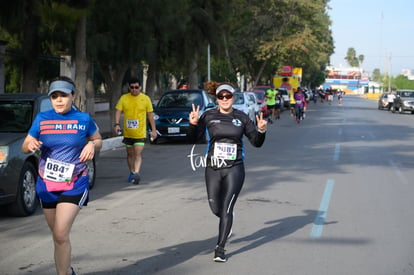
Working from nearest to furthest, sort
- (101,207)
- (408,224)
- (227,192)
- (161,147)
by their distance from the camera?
(227,192) → (408,224) → (101,207) → (161,147)

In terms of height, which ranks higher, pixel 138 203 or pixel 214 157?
pixel 214 157

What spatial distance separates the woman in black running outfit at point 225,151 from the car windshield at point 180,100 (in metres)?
13.9

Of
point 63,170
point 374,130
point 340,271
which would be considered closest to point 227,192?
point 340,271

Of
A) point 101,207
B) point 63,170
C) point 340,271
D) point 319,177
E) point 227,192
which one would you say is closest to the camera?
point 63,170

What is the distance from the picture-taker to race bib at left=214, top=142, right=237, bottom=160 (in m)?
6.55

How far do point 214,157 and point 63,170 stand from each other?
6.05 ft

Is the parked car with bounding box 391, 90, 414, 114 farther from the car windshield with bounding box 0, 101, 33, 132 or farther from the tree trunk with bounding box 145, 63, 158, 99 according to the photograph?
the car windshield with bounding box 0, 101, 33, 132

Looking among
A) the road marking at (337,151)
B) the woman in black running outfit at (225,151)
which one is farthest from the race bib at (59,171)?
the road marking at (337,151)

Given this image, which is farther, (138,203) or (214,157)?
(138,203)

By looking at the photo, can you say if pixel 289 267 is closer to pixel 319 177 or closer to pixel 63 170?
pixel 63 170

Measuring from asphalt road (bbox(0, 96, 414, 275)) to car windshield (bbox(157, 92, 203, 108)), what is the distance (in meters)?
6.25

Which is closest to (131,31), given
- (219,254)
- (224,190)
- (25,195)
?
(25,195)

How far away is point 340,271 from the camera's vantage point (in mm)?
6086

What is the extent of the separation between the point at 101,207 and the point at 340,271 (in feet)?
14.0
